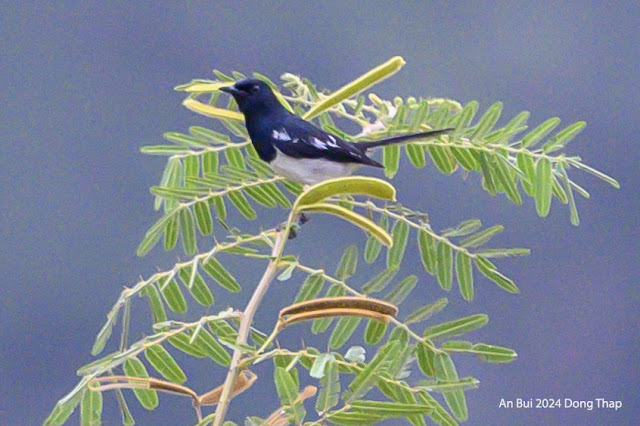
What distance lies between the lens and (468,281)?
104 cm

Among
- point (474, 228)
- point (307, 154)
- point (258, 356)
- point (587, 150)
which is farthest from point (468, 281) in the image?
point (587, 150)

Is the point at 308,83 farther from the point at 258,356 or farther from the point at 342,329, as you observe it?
the point at 258,356

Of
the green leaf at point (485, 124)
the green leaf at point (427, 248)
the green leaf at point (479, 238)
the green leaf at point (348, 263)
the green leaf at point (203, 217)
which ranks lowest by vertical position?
the green leaf at point (348, 263)

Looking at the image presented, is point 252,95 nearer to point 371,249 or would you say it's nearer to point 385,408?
point 371,249

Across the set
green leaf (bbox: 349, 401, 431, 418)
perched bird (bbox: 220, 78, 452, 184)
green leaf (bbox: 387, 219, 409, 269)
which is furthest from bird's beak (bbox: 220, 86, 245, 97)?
green leaf (bbox: 349, 401, 431, 418)

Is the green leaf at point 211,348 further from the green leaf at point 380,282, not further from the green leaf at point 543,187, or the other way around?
the green leaf at point 543,187

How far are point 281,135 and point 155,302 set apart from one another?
259 mm

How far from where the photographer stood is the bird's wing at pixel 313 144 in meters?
1.11

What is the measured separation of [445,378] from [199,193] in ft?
0.92

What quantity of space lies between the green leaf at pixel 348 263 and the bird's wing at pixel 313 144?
0.16 m

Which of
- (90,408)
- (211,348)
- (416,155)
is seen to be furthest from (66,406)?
(416,155)

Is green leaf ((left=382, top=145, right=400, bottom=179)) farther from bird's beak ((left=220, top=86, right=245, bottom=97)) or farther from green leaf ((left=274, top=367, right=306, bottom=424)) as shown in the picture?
green leaf ((left=274, top=367, right=306, bottom=424))

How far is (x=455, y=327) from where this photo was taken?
931 mm

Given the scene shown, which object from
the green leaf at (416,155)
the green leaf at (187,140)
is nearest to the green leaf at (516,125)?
the green leaf at (416,155)
